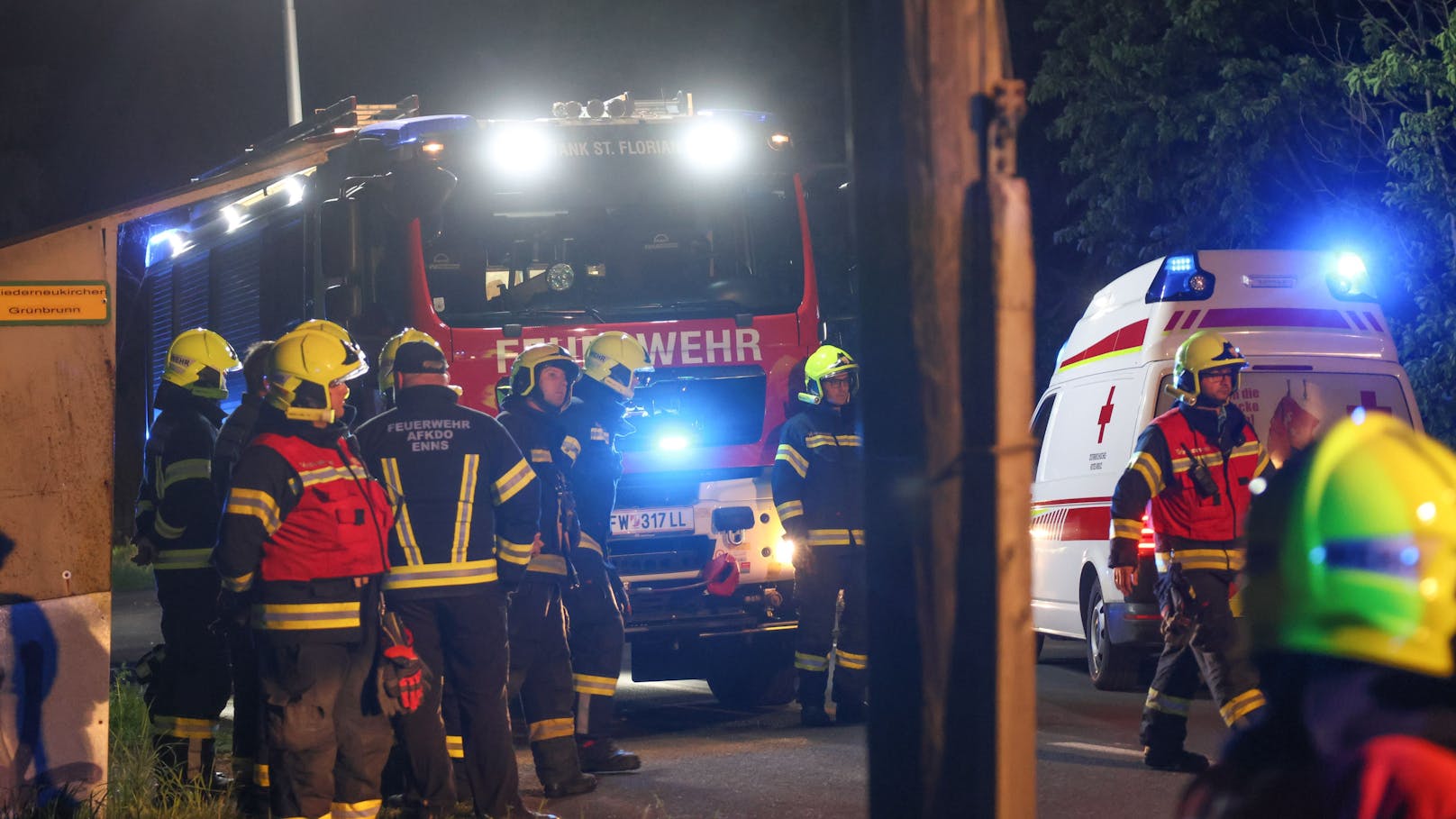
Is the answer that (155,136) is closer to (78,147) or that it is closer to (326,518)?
(78,147)

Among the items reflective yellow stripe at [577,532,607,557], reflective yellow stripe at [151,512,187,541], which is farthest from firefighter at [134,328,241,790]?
reflective yellow stripe at [577,532,607,557]

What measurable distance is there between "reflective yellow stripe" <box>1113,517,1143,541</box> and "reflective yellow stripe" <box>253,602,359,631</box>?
3.55m

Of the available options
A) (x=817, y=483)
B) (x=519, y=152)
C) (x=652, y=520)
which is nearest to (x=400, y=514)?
(x=652, y=520)

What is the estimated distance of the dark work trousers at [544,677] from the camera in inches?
292

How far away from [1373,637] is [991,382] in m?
1.54

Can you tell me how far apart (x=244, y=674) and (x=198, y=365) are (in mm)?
1443

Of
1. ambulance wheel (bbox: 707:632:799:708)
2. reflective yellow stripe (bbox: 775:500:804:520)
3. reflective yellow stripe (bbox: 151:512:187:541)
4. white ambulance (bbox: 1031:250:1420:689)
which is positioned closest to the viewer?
reflective yellow stripe (bbox: 151:512:187:541)

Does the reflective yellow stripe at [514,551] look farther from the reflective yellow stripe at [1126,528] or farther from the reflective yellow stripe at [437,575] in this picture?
the reflective yellow stripe at [1126,528]

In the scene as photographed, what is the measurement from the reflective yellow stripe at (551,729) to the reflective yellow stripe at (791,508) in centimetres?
195

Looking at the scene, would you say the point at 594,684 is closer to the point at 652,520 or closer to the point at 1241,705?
the point at 652,520

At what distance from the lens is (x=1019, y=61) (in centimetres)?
2427

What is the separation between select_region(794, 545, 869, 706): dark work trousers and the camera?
8984 mm

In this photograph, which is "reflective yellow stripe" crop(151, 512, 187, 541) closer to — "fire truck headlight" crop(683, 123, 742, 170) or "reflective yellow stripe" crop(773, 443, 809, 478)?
"reflective yellow stripe" crop(773, 443, 809, 478)

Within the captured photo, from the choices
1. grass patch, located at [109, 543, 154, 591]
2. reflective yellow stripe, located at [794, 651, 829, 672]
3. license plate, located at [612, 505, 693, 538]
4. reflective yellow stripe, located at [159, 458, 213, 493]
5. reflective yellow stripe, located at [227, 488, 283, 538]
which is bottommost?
reflective yellow stripe, located at [794, 651, 829, 672]
